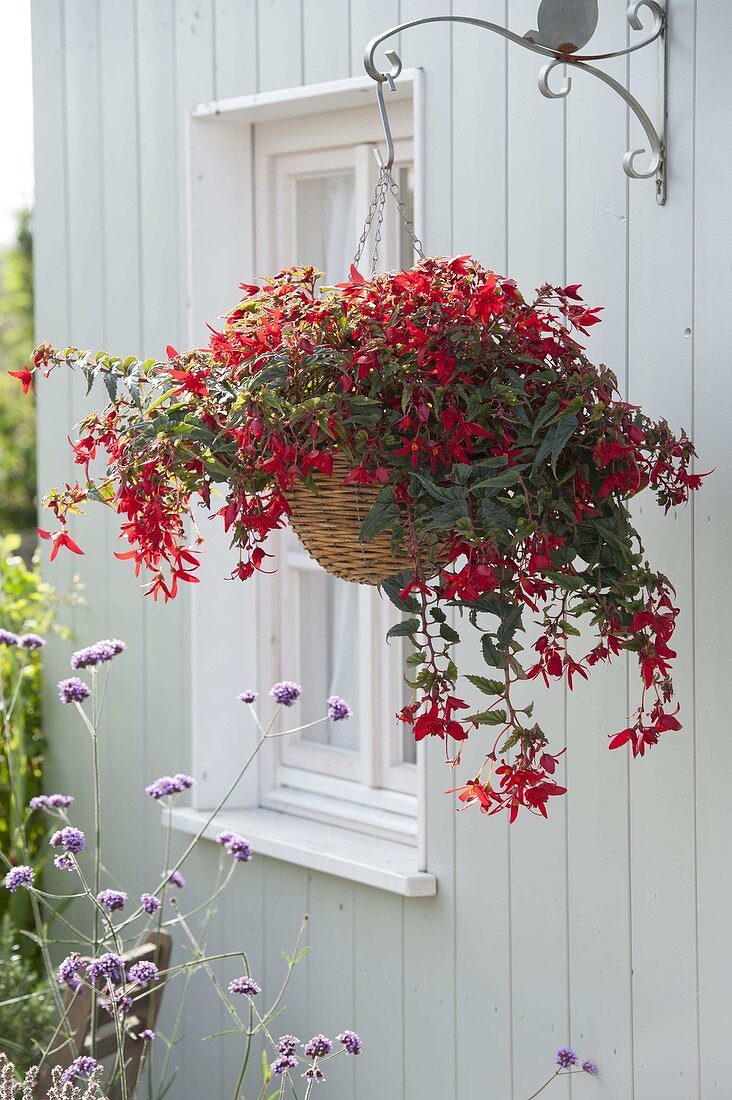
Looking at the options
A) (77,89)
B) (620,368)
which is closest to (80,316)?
(77,89)

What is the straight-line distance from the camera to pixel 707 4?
1.97m

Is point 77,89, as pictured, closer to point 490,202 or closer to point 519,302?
point 490,202

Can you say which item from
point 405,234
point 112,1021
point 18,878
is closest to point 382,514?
point 18,878

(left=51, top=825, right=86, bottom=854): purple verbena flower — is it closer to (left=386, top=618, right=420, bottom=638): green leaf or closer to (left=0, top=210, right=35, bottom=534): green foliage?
(left=386, top=618, right=420, bottom=638): green leaf

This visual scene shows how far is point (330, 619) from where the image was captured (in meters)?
2.99

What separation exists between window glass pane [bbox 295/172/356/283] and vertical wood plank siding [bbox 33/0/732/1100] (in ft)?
0.57

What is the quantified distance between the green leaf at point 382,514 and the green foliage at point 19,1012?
1.72m

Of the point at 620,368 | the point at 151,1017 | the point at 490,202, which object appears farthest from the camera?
the point at 151,1017

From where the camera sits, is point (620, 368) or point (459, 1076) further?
point (459, 1076)

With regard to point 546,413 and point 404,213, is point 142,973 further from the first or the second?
point 404,213

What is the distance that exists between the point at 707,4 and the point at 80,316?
1832mm

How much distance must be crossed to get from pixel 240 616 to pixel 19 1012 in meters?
1.02

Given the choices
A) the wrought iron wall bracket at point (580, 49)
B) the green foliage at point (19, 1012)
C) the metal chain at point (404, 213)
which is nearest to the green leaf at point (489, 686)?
the metal chain at point (404, 213)

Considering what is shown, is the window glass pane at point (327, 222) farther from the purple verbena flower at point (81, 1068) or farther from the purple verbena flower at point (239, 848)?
the purple verbena flower at point (81, 1068)
